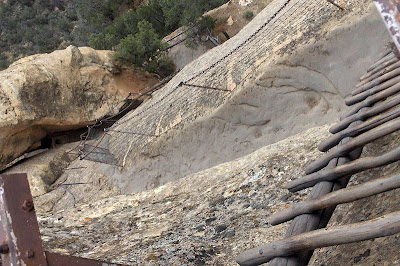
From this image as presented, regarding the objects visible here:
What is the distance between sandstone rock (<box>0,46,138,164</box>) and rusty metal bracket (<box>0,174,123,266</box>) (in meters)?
11.1

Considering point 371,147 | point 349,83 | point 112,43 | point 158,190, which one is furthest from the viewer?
point 112,43

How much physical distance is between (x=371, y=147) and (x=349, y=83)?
3.31 metres

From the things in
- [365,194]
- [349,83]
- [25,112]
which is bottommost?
[365,194]

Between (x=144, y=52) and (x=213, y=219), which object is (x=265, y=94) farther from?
(x=144, y=52)

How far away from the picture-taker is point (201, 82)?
27.5 feet

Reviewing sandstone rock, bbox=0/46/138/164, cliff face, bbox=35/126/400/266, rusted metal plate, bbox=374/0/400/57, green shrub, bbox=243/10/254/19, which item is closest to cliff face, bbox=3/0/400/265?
cliff face, bbox=35/126/400/266

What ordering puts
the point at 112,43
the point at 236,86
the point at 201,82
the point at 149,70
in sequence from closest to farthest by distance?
the point at 236,86 < the point at 201,82 < the point at 149,70 < the point at 112,43

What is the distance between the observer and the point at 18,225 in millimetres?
1493

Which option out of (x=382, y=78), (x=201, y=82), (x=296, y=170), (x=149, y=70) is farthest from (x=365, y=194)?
(x=149, y=70)

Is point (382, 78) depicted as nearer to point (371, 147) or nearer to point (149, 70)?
point (371, 147)

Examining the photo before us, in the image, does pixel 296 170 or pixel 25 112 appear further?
pixel 25 112

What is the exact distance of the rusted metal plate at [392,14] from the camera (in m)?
1.12

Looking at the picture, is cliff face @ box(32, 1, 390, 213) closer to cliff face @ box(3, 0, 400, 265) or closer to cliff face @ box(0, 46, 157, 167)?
cliff face @ box(3, 0, 400, 265)

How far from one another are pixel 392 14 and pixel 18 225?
1.38 meters
